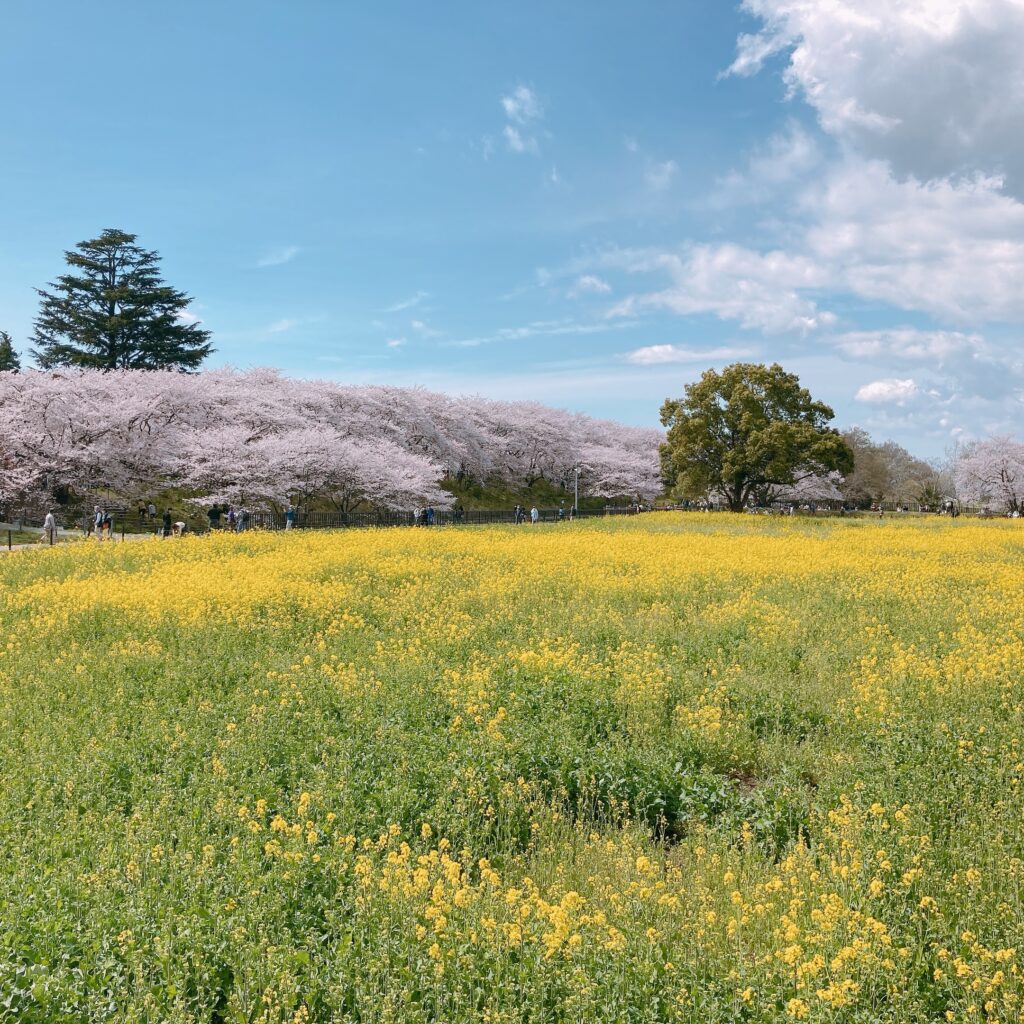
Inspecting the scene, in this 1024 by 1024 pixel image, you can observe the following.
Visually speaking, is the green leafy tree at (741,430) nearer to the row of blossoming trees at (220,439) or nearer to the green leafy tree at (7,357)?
the row of blossoming trees at (220,439)

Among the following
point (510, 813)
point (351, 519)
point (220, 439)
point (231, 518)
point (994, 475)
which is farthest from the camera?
point (994, 475)

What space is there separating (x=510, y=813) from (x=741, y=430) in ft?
134

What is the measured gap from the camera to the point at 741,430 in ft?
144

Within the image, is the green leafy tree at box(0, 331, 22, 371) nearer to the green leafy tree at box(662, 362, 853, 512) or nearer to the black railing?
the black railing

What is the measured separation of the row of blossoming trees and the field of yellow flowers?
25805 mm

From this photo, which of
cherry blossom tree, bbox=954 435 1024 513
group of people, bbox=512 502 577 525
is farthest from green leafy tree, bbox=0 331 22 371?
cherry blossom tree, bbox=954 435 1024 513

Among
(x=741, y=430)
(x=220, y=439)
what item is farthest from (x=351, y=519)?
(x=741, y=430)

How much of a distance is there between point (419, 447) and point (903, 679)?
44886 mm

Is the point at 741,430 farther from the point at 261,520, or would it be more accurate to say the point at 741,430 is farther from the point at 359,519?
the point at 261,520

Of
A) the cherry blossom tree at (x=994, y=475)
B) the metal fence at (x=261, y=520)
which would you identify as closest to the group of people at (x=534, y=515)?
the metal fence at (x=261, y=520)

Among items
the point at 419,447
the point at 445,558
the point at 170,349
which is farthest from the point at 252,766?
the point at 170,349

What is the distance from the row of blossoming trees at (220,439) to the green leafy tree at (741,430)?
15364 millimetres

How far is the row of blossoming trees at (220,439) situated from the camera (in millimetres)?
35656

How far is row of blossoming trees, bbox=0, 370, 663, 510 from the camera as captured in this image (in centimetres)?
3566
